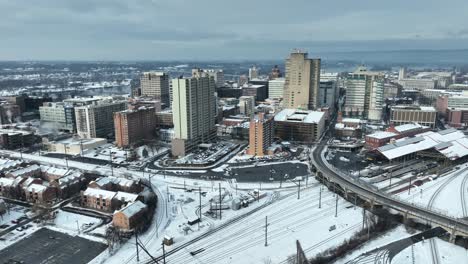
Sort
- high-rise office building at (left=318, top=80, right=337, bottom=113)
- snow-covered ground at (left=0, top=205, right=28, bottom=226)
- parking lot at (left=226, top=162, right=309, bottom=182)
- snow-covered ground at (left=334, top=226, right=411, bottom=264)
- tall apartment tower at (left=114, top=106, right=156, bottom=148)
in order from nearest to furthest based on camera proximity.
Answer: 1. snow-covered ground at (left=334, top=226, right=411, bottom=264)
2. snow-covered ground at (left=0, top=205, right=28, bottom=226)
3. parking lot at (left=226, top=162, right=309, bottom=182)
4. tall apartment tower at (left=114, top=106, right=156, bottom=148)
5. high-rise office building at (left=318, top=80, right=337, bottom=113)


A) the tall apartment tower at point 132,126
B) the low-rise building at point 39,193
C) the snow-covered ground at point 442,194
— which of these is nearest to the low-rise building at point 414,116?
the snow-covered ground at point 442,194

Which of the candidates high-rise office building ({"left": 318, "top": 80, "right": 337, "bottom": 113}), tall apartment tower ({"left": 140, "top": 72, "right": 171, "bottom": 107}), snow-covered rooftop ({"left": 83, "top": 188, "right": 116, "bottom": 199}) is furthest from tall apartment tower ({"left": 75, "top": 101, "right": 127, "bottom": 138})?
high-rise office building ({"left": 318, "top": 80, "right": 337, "bottom": 113})

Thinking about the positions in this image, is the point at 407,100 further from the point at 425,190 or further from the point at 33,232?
the point at 33,232

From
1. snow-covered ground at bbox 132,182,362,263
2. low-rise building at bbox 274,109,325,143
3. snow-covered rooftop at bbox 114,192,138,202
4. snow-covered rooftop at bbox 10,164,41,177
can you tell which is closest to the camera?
snow-covered ground at bbox 132,182,362,263

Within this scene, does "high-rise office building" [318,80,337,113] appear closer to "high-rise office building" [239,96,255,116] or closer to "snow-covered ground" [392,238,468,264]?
"high-rise office building" [239,96,255,116]

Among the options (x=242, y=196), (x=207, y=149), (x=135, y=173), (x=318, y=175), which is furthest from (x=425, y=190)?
(x=135, y=173)
